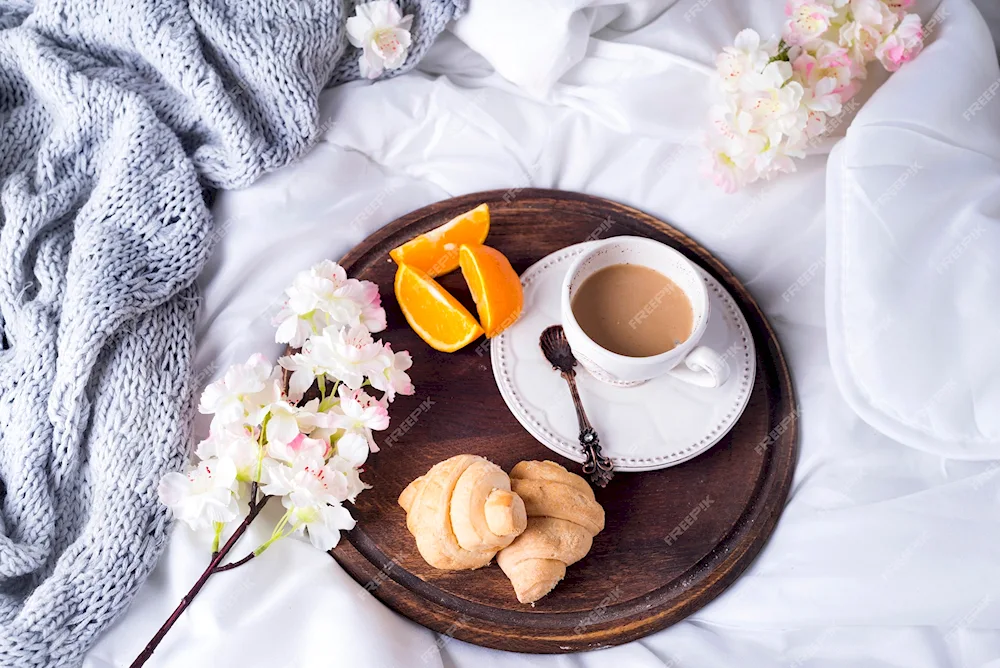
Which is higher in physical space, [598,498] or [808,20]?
[808,20]

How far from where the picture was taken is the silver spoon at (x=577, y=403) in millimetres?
1074

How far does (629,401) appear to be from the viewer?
112cm

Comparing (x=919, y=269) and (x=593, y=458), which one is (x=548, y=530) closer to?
(x=593, y=458)

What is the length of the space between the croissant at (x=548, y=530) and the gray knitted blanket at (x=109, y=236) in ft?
1.46

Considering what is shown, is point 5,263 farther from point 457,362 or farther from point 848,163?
point 848,163

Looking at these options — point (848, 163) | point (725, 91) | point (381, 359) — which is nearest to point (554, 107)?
point (725, 91)

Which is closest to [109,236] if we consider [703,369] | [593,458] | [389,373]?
[389,373]

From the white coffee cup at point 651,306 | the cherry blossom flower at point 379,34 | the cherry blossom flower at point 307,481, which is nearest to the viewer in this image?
the cherry blossom flower at point 307,481

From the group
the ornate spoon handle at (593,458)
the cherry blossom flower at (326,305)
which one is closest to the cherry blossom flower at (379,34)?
the cherry blossom flower at (326,305)

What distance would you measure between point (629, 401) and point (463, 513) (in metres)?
0.30

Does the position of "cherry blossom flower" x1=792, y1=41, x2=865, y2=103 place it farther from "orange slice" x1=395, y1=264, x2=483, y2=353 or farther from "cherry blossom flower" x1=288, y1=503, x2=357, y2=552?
"cherry blossom flower" x1=288, y1=503, x2=357, y2=552

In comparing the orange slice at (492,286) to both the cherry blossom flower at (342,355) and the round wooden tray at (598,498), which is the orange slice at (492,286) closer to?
the round wooden tray at (598,498)

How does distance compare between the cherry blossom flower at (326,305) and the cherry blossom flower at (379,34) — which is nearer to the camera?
the cherry blossom flower at (326,305)

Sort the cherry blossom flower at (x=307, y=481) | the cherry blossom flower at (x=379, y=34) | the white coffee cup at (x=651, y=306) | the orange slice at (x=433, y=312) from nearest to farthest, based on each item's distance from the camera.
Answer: the cherry blossom flower at (x=307, y=481)
the white coffee cup at (x=651, y=306)
the orange slice at (x=433, y=312)
the cherry blossom flower at (x=379, y=34)
